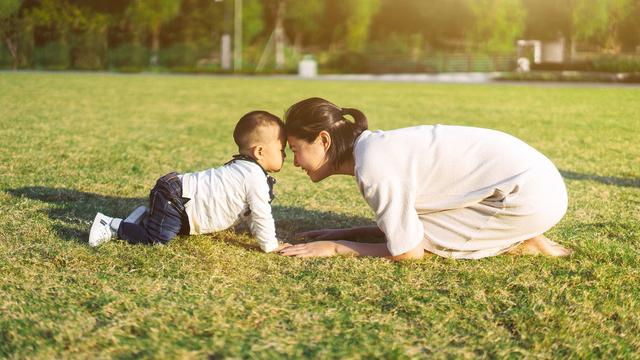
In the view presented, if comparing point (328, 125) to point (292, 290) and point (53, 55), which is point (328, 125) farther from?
point (53, 55)

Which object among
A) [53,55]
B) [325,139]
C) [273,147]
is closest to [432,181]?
[325,139]

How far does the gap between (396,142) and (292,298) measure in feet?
2.92

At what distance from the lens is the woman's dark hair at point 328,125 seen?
3.51 meters

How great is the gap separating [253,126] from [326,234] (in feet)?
2.67

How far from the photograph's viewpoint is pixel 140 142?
8797 mm

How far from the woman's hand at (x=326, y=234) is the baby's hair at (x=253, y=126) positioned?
2.39 feet

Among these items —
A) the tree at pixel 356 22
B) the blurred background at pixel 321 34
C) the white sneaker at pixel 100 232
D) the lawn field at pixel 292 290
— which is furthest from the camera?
the tree at pixel 356 22

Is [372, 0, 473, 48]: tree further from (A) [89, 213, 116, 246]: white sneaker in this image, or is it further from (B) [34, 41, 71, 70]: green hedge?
(A) [89, 213, 116, 246]: white sneaker

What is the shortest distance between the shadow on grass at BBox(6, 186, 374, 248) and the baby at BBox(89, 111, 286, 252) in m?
0.22

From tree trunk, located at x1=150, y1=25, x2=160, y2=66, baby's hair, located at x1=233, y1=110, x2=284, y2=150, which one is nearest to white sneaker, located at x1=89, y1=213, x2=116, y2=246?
baby's hair, located at x1=233, y1=110, x2=284, y2=150

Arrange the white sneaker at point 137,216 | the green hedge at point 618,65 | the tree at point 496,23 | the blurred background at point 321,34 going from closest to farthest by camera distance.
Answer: the white sneaker at point 137,216
the green hedge at point 618,65
the blurred background at point 321,34
the tree at point 496,23

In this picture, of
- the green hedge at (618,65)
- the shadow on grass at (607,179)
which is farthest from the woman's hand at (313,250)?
the green hedge at (618,65)

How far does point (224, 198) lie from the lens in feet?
12.6

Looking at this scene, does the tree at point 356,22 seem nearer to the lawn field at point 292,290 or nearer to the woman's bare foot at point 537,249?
the lawn field at point 292,290
